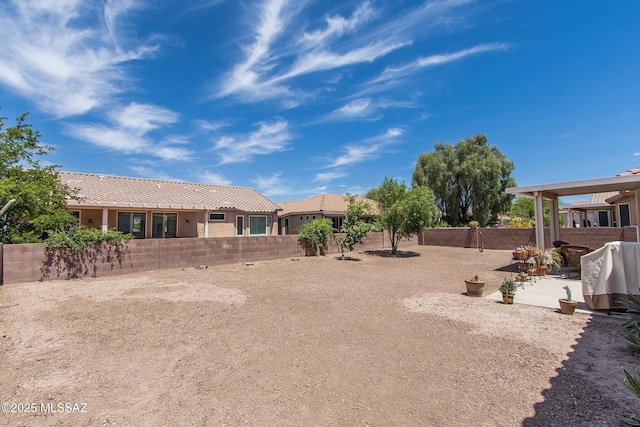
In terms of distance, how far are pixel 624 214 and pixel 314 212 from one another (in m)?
20.0

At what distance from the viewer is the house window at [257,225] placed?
2180cm

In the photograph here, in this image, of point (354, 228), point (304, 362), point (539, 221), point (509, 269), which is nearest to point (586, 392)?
point (304, 362)

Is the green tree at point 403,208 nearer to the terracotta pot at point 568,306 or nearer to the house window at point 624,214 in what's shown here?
the house window at point 624,214

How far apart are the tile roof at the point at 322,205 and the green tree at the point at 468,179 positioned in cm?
790

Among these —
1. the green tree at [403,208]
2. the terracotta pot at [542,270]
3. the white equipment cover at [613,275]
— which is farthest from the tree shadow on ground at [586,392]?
the green tree at [403,208]

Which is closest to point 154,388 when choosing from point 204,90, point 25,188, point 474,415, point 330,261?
point 474,415

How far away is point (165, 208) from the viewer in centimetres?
1764

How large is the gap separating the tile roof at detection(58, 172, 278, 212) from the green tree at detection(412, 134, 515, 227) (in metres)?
17.3

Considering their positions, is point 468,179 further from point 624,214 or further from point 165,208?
point 165,208

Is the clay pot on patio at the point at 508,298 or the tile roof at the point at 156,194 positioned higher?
the tile roof at the point at 156,194

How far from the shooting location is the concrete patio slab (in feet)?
21.6

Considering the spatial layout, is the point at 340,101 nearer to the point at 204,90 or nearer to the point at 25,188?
the point at 204,90

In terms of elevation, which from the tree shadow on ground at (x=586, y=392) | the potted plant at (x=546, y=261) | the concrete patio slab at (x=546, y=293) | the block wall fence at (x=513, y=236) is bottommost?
the tree shadow on ground at (x=586, y=392)

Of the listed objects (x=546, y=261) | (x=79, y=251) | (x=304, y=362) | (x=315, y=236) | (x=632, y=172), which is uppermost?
(x=632, y=172)
